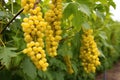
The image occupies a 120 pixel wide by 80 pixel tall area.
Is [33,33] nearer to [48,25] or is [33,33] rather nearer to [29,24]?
[29,24]

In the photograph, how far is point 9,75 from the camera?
6.99 ft

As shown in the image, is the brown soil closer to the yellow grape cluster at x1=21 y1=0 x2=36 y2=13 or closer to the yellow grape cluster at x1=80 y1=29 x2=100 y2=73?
the yellow grape cluster at x1=80 y1=29 x2=100 y2=73

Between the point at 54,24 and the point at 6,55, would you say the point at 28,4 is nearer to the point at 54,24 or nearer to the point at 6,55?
the point at 54,24

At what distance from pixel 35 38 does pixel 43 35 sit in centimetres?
4

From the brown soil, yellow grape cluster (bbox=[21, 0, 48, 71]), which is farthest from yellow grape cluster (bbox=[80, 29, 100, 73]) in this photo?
the brown soil

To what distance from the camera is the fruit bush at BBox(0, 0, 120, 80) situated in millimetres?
1168

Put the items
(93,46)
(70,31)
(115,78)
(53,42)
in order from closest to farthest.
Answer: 1. (53,42)
2. (93,46)
3. (70,31)
4. (115,78)

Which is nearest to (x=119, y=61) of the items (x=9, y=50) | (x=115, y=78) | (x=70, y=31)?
(x=115, y=78)

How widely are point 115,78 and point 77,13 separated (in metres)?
6.11

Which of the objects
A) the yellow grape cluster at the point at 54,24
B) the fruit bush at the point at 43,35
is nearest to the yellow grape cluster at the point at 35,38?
the fruit bush at the point at 43,35

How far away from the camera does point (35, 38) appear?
1.18m

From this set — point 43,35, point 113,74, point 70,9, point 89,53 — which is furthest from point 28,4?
point 113,74

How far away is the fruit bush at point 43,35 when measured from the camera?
3.83 feet

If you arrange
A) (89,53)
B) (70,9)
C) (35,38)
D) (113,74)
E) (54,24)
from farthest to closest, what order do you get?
(113,74)
(89,53)
(70,9)
(54,24)
(35,38)
